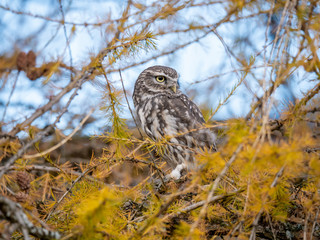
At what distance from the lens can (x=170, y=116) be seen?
282 cm

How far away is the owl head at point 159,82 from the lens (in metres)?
3.17

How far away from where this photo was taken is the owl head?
3168 mm

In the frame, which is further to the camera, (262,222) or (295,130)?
(262,222)

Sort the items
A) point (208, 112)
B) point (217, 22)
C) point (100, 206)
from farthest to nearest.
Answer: point (208, 112) → point (217, 22) → point (100, 206)

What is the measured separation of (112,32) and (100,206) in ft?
→ 3.38

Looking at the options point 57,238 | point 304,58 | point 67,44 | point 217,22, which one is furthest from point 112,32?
point 57,238

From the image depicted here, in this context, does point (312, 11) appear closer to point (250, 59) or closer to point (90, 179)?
point (250, 59)

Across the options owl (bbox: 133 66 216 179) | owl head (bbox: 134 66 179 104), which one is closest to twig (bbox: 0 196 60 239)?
owl (bbox: 133 66 216 179)

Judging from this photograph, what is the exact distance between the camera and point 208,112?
262cm

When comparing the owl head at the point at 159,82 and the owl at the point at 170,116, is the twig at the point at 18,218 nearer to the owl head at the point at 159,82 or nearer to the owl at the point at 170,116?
the owl at the point at 170,116

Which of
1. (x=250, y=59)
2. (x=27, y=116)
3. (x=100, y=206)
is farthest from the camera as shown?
(x=250, y=59)

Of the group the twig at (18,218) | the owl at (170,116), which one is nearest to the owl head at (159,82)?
the owl at (170,116)

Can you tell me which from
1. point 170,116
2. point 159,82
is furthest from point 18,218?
point 159,82

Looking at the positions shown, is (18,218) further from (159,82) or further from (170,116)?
(159,82)
